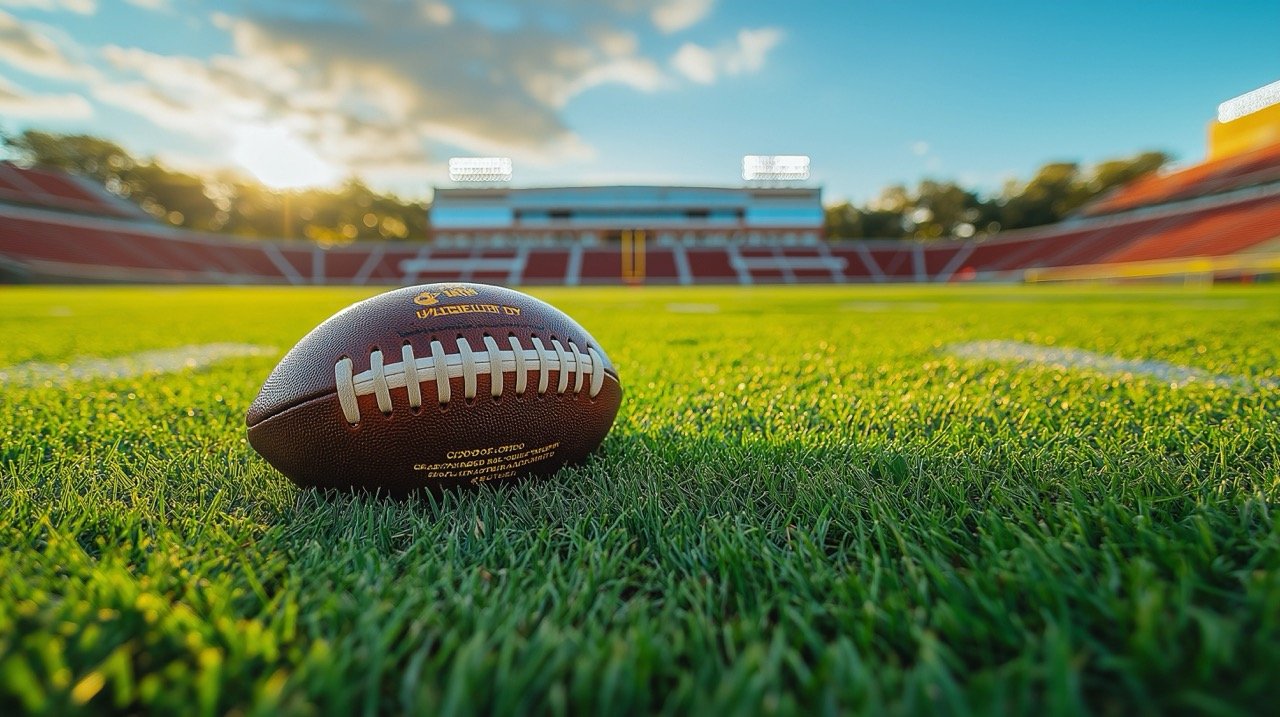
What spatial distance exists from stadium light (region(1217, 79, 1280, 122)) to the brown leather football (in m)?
1.44

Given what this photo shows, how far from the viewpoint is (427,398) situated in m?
0.99

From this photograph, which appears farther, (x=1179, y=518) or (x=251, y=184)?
(x=251, y=184)

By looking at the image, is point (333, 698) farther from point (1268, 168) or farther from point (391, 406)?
point (1268, 168)

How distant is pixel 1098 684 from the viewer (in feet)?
1.68

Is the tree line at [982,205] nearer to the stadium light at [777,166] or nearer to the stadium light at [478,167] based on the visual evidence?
the stadium light at [777,166]

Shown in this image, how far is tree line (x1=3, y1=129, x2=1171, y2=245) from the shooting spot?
38.3m

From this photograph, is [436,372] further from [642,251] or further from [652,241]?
[652,241]

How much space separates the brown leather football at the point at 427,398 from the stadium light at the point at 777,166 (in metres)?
40.1

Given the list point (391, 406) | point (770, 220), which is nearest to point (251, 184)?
point (770, 220)

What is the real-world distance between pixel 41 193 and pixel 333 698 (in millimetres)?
42705

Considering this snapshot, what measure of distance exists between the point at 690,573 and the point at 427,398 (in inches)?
20.8

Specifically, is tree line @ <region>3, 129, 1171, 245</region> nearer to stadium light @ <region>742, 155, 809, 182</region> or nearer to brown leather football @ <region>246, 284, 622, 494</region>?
stadium light @ <region>742, 155, 809, 182</region>

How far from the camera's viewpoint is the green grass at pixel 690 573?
19.4 inches

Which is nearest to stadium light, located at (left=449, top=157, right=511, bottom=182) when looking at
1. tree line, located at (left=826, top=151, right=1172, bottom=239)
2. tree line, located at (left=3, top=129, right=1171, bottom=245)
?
tree line, located at (left=3, top=129, right=1171, bottom=245)
